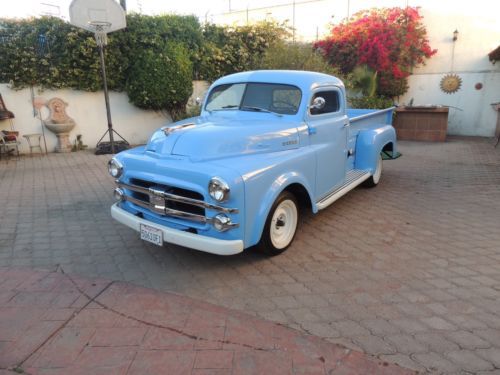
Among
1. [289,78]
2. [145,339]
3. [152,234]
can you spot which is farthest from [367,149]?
[145,339]

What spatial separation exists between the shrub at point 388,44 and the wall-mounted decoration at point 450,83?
0.96 m


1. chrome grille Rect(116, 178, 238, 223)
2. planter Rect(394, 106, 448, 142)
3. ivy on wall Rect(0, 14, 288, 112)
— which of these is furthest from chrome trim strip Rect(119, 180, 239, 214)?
planter Rect(394, 106, 448, 142)

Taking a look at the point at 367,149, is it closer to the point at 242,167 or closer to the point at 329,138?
the point at 329,138

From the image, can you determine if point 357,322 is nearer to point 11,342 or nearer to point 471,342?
point 471,342

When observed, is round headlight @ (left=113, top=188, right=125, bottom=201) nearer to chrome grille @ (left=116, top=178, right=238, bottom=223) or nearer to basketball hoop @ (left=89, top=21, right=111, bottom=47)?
chrome grille @ (left=116, top=178, right=238, bottom=223)

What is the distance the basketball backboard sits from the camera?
→ 351 inches

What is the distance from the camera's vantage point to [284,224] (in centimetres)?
377

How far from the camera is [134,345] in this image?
247cm

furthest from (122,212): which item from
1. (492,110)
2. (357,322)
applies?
(492,110)

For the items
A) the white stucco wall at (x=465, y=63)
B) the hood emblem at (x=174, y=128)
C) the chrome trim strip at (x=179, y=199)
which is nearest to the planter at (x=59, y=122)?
the hood emblem at (x=174, y=128)

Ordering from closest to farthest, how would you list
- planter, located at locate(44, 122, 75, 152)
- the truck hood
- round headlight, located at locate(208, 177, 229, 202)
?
round headlight, located at locate(208, 177, 229, 202) → the truck hood → planter, located at locate(44, 122, 75, 152)

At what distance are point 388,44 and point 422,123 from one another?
292 cm

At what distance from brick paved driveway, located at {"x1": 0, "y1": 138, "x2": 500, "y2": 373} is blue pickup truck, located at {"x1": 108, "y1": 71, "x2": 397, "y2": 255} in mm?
404

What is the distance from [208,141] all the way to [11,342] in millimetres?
2121
